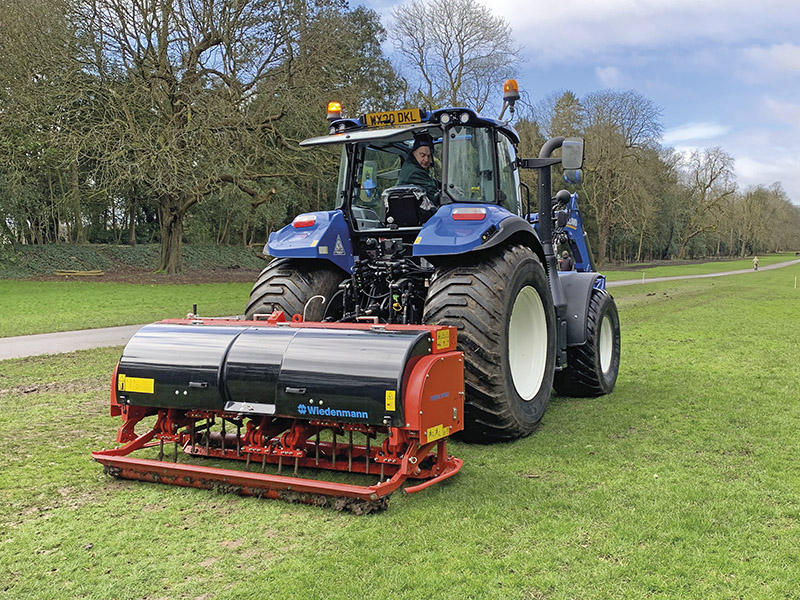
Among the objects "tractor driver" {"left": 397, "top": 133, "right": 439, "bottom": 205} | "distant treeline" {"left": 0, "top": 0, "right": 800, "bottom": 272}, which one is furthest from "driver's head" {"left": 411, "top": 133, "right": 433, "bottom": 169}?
"distant treeline" {"left": 0, "top": 0, "right": 800, "bottom": 272}

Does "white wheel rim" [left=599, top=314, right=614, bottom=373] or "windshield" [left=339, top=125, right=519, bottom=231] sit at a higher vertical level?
"windshield" [left=339, top=125, right=519, bottom=231]

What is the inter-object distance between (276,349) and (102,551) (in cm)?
155

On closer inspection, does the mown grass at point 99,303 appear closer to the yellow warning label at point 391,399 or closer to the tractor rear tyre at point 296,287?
the tractor rear tyre at point 296,287

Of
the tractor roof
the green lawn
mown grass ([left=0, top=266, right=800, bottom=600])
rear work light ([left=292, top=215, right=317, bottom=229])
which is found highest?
the tractor roof

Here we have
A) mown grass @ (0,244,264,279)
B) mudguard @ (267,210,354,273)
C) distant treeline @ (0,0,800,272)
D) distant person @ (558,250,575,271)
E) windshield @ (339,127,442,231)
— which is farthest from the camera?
mown grass @ (0,244,264,279)

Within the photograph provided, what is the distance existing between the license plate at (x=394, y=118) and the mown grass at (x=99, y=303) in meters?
10.3

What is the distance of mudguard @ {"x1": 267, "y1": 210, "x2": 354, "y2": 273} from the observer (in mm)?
6023

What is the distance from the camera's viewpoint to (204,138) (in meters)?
23.6

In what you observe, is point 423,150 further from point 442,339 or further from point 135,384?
point 135,384

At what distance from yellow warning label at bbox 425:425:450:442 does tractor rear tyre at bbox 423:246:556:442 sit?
0.65 meters

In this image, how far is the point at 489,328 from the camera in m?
5.06

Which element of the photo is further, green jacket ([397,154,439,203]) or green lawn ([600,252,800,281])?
green lawn ([600,252,800,281])

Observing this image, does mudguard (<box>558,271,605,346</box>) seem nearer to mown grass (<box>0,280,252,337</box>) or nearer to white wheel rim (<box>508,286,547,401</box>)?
white wheel rim (<box>508,286,547,401</box>)

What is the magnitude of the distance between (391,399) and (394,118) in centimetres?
301
